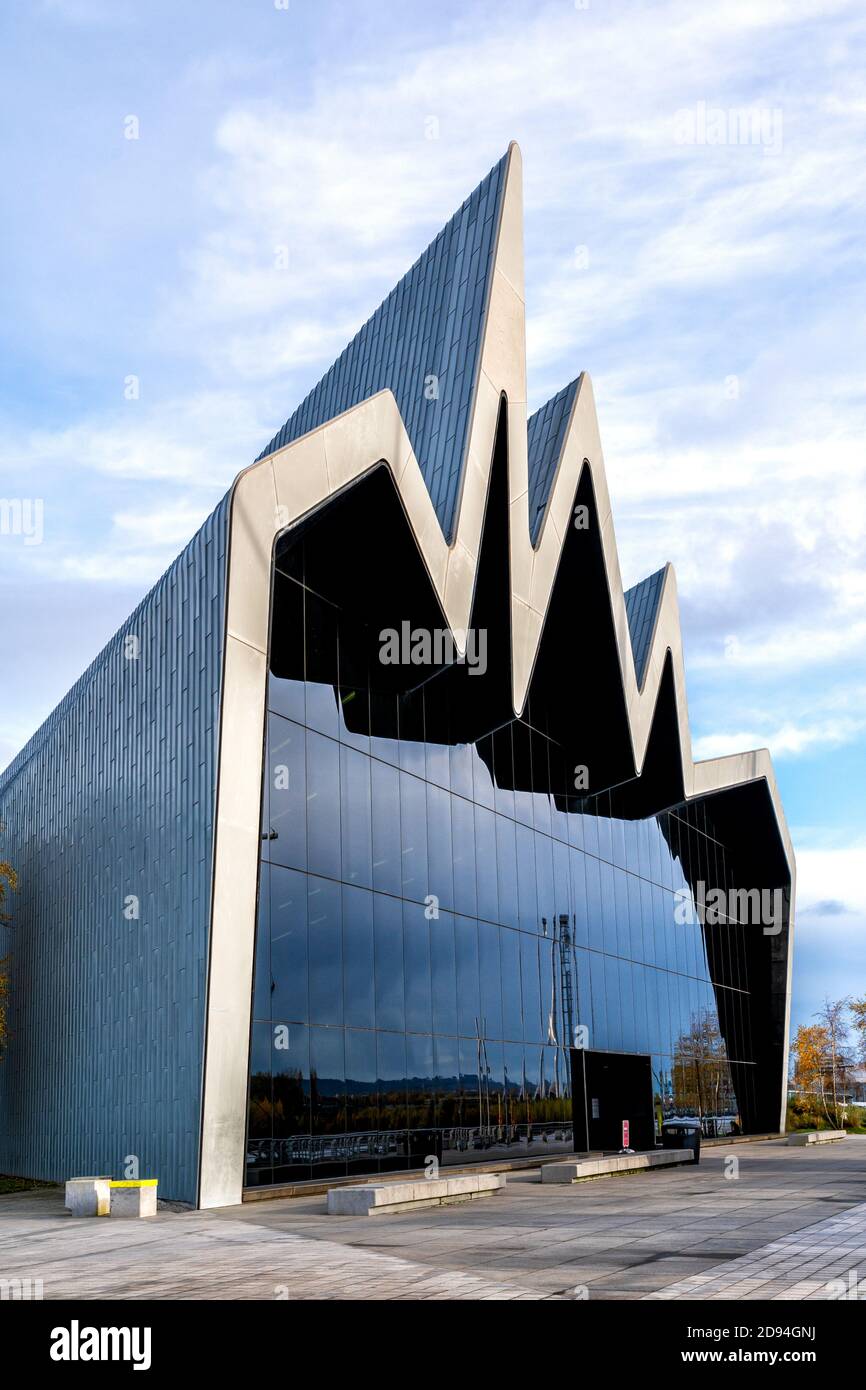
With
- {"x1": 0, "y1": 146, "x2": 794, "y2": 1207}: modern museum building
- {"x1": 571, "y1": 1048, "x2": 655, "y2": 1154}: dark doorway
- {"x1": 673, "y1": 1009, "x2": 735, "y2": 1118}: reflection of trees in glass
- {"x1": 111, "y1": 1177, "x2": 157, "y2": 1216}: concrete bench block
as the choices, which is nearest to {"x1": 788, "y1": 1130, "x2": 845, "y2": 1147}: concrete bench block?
{"x1": 673, "y1": 1009, "x2": 735, "y2": 1118}: reflection of trees in glass

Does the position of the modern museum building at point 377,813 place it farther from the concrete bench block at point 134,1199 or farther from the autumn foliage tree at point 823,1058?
the autumn foliage tree at point 823,1058

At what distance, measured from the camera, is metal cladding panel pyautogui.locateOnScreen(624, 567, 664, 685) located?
33.2m

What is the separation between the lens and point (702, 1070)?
123 ft

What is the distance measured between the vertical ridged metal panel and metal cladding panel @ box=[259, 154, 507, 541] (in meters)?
10.4

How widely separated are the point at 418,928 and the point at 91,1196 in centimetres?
775

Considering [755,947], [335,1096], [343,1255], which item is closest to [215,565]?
[335,1096]

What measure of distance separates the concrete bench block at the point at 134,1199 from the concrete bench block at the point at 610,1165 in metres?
7.71

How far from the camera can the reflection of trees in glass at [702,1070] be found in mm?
35750

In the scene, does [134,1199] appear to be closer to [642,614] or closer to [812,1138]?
[642,614]

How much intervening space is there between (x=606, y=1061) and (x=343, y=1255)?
2044cm

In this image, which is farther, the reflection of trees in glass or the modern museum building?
the reflection of trees in glass

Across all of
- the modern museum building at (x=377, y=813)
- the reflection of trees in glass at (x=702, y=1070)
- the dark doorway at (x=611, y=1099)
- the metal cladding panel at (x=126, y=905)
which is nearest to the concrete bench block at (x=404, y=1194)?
the modern museum building at (x=377, y=813)

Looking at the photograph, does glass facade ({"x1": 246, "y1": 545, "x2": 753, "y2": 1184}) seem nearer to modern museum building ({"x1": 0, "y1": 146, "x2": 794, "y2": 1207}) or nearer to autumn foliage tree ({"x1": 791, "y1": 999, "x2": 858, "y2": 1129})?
modern museum building ({"x1": 0, "y1": 146, "x2": 794, "y2": 1207})

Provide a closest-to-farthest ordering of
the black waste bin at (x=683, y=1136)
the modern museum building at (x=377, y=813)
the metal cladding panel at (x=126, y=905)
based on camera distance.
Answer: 1. the metal cladding panel at (x=126, y=905)
2. the modern museum building at (x=377, y=813)
3. the black waste bin at (x=683, y=1136)
